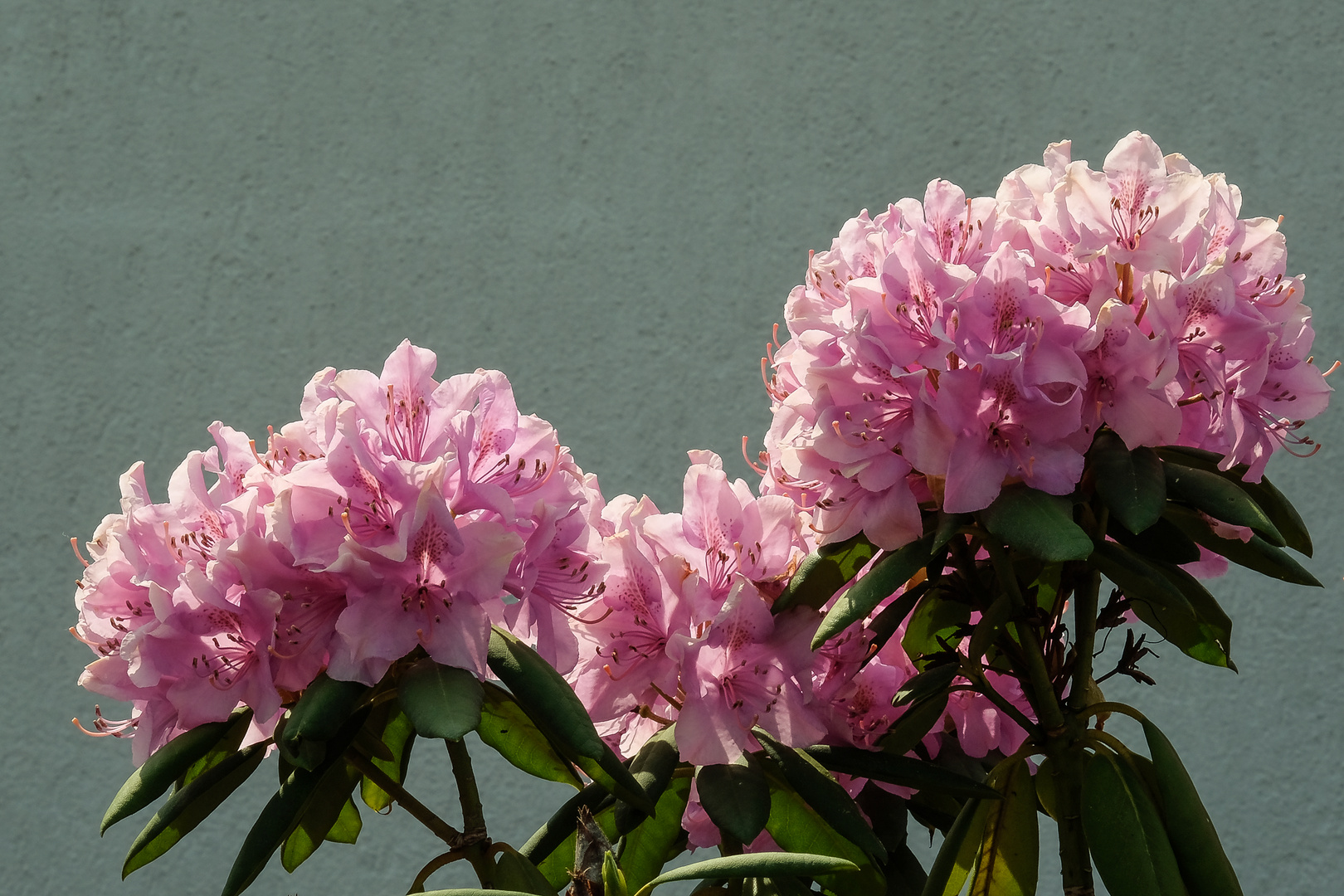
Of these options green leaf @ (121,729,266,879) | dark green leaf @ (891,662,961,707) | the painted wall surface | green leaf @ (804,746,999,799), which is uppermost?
the painted wall surface

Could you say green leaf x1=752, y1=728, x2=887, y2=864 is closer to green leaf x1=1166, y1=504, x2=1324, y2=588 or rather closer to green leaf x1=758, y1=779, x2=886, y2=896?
green leaf x1=758, y1=779, x2=886, y2=896

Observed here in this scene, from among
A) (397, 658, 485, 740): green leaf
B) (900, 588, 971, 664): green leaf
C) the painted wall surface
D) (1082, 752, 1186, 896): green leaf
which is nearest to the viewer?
(397, 658, 485, 740): green leaf

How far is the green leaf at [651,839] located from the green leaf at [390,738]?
0.51 feet

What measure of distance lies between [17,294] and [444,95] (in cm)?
83

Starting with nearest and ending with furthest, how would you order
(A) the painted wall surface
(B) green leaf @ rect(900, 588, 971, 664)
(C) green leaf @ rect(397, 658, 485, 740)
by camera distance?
(C) green leaf @ rect(397, 658, 485, 740) → (B) green leaf @ rect(900, 588, 971, 664) → (A) the painted wall surface

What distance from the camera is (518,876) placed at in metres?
0.74

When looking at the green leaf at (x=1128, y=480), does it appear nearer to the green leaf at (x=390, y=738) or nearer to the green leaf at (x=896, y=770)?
the green leaf at (x=896, y=770)

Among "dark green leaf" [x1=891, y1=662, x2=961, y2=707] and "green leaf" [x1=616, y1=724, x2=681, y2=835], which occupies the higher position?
"dark green leaf" [x1=891, y1=662, x2=961, y2=707]

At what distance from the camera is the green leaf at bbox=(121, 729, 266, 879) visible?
73 centimetres

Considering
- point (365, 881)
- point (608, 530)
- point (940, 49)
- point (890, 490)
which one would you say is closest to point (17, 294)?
point (365, 881)

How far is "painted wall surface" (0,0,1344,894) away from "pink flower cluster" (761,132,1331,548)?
1516mm

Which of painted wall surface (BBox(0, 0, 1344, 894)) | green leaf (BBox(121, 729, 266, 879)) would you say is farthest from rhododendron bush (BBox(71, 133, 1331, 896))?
painted wall surface (BBox(0, 0, 1344, 894))

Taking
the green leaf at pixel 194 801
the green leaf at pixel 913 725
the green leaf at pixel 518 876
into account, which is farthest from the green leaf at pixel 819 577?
the green leaf at pixel 194 801

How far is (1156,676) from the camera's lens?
229 cm
